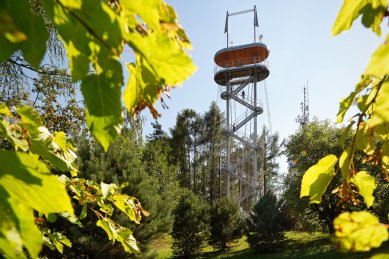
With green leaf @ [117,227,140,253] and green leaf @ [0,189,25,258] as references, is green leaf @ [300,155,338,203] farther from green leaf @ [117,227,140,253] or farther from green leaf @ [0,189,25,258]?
green leaf @ [117,227,140,253]

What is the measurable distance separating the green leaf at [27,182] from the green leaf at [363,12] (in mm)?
566

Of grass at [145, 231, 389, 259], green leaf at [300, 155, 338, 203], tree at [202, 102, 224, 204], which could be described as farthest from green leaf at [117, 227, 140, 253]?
tree at [202, 102, 224, 204]

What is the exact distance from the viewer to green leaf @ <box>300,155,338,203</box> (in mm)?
743

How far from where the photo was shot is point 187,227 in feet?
46.4

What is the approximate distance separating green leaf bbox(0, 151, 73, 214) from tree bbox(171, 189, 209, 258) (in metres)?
14.0

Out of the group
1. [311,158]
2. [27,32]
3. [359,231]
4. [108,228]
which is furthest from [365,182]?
[311,158]

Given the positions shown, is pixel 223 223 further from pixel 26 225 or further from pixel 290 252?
pixel 26 225

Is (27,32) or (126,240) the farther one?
(126,240)

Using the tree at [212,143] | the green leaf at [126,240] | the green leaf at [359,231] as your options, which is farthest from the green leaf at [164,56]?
the tree at [212,143]

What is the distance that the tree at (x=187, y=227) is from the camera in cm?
1409

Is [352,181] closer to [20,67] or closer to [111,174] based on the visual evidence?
[20,67]

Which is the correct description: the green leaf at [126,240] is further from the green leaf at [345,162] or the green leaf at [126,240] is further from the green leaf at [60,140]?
the green leaf at [345,162]

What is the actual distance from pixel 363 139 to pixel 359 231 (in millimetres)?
502

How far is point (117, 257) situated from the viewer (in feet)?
28.7
